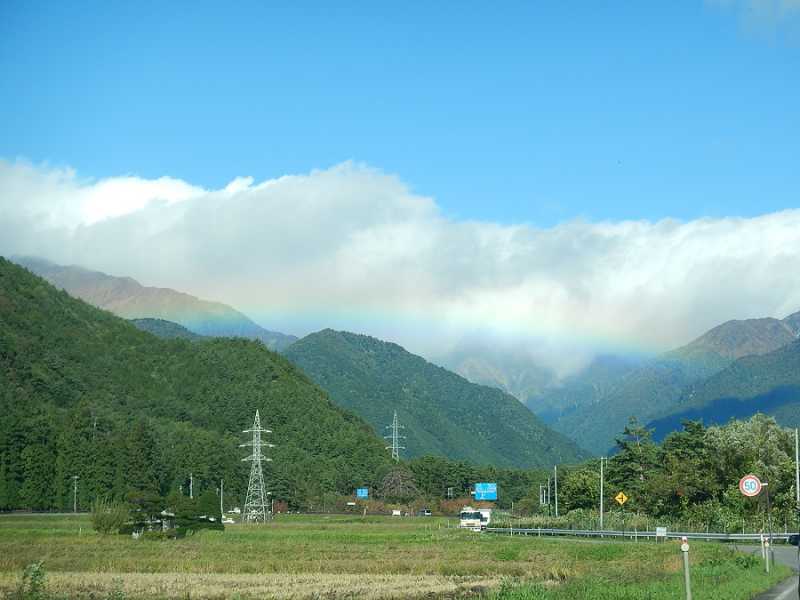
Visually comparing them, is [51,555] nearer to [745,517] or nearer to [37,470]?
[745,517]

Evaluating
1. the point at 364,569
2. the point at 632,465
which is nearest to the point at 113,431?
the point at 632,465

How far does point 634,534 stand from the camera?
7519cm

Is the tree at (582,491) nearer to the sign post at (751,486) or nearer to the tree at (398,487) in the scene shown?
the tree at (398,487)

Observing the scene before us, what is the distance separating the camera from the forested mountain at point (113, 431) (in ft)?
394

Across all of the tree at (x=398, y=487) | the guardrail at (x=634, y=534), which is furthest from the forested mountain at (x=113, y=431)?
the guardrail at (x=634, y=534)

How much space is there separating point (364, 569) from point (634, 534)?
115 feet

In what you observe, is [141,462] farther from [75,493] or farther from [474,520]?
[474,520]

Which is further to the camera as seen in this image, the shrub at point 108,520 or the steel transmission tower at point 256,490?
the steel transmission tower at point 256,490

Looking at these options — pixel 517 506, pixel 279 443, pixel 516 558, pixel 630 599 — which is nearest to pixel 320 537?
pixel 516 558

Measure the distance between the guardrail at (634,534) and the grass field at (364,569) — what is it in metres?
10.9

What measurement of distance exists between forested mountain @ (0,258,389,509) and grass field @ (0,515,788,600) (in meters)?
49.9

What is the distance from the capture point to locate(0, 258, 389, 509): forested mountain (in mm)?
120188

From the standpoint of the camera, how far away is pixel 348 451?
18250cm

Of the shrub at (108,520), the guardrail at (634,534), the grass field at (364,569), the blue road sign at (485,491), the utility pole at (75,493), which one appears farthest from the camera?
the blue road sign at (485,491)
